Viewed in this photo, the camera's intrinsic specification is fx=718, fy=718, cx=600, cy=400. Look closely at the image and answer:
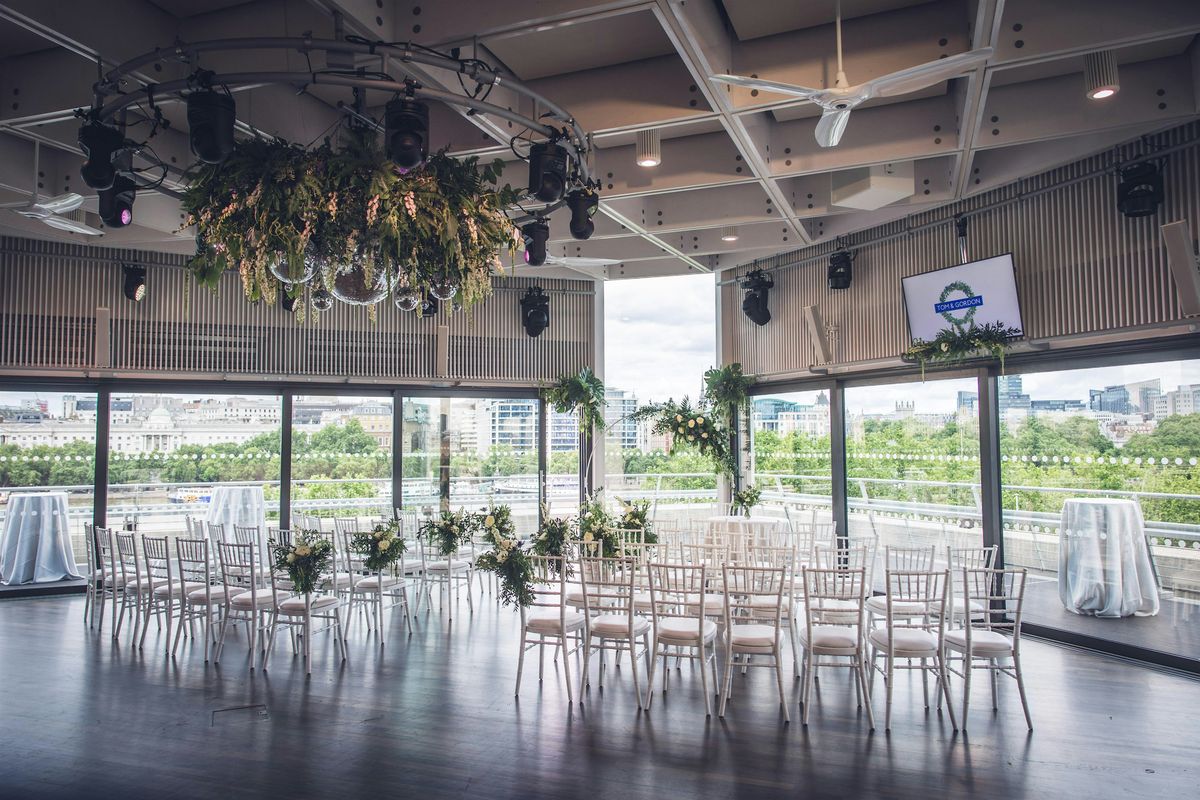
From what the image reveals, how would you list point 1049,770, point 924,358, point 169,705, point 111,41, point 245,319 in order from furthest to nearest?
point 245,319, point 924,358, point 169,705, point 111,41, point 1049,770

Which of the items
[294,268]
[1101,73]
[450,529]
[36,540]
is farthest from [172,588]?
[1101,73]

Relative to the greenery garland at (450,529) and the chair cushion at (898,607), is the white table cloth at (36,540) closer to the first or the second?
the greenery garland at (450,529)

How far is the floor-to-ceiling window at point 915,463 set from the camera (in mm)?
7973

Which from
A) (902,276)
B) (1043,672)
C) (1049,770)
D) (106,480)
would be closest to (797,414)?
(902,276)

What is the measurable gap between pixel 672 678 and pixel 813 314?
522 cm

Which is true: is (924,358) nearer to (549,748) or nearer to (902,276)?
(902,276)

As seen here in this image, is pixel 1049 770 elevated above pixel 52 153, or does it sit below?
below

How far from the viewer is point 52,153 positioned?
22.5ft

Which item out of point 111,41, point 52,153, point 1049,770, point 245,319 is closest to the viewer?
point 1049,770

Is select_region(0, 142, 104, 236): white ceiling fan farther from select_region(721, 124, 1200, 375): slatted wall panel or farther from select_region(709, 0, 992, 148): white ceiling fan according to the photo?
select_region(721, 124, 1200, 375): slatted wall panel

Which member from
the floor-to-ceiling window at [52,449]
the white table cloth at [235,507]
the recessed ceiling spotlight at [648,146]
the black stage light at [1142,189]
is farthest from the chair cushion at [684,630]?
the floor-to-ceiling window at [52,449]

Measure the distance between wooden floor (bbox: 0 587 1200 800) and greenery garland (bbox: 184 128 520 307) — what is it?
287 centimetres

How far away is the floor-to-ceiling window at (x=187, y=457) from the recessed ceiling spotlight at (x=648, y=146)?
7.09m

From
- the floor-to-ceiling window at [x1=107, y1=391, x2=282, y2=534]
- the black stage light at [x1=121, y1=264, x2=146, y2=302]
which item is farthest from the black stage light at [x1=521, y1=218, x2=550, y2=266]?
the black stage light at [x1=121, y1=264, x2=146, y2=302]
